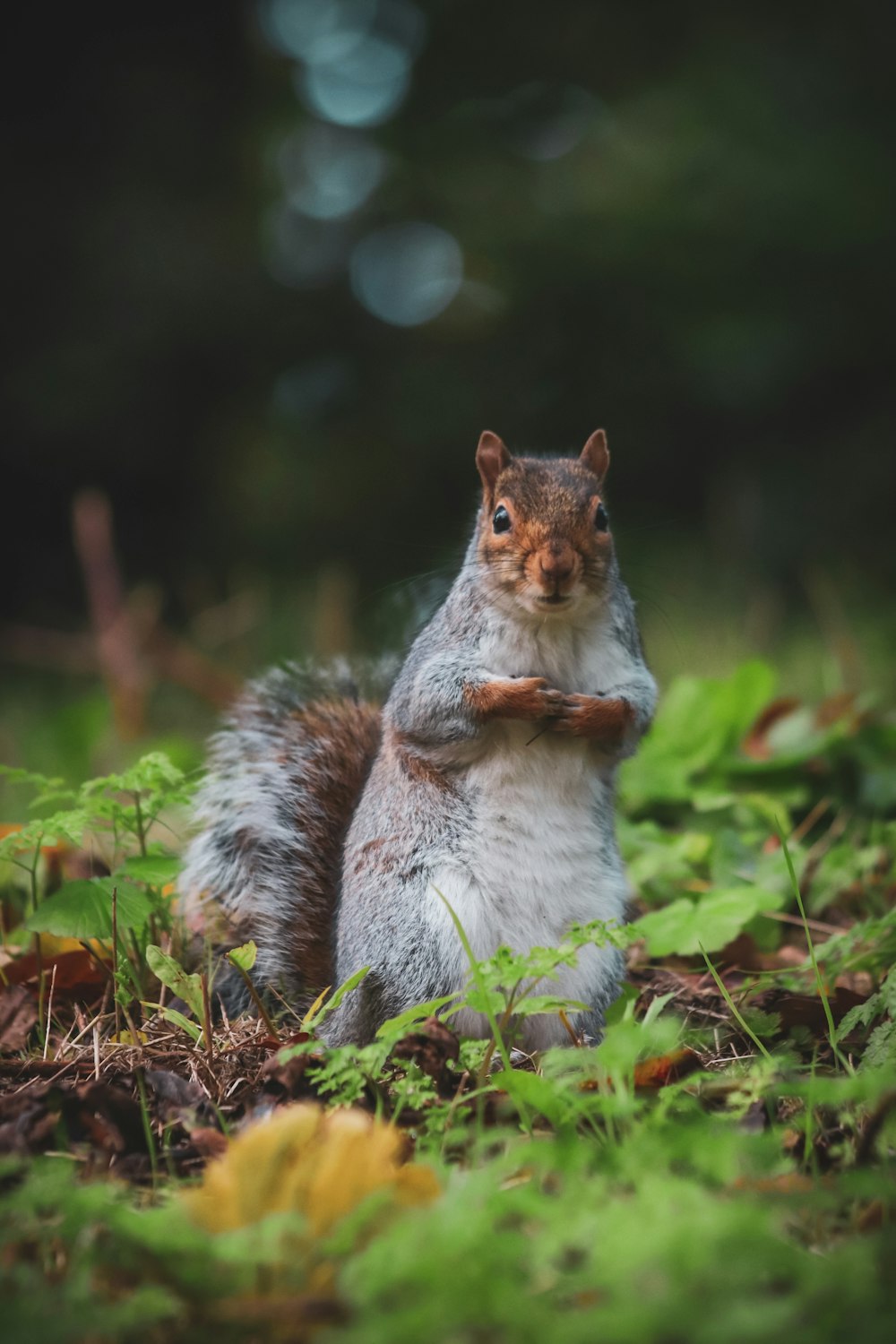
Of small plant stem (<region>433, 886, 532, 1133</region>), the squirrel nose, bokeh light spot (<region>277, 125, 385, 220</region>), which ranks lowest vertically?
small plant stem (<region>433, 886, 532, 1133</region>)

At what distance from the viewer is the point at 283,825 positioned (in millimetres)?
1587

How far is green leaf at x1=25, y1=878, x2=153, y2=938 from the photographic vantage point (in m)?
1.35

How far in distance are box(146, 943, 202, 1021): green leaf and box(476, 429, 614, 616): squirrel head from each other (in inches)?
22.8

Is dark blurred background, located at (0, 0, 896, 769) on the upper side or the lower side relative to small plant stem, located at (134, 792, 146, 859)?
upper

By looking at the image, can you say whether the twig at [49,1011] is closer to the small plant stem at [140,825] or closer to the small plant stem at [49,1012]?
the small plant stem at [49,1012]

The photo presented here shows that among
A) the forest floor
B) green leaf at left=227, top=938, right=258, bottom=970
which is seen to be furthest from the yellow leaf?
green leaf at left=227, top=938, right=258, bottom=970

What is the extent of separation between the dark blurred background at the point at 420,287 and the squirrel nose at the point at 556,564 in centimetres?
350

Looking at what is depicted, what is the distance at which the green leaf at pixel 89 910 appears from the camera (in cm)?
135

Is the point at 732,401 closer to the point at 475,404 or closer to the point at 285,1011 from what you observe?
the point at 475,404

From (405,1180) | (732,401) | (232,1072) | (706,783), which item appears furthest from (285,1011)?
(732,401)

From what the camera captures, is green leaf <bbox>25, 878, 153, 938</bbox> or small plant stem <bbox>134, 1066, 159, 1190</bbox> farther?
green leaf <bbox>25, 878, 153, 938</bbox>

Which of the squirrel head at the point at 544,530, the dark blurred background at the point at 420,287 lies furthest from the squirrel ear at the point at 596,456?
the dark blurred background at the point at 420,287

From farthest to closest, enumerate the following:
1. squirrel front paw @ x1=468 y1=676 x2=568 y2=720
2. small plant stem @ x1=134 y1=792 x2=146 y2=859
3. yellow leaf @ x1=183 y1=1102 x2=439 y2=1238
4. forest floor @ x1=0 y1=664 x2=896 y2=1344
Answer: small plant stem @ x1=134 y1=792 x2=146 y2=859, squirrel front paw @ x1=468 y1=676 x2=568 y2=720, yellow leaf @ x1=183 y1=1102 x2=439 y2=1238, forest floor @ x1=0 y1=664 x2=896 y2=1344

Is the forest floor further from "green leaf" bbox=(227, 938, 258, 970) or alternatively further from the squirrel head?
the squirrel head
